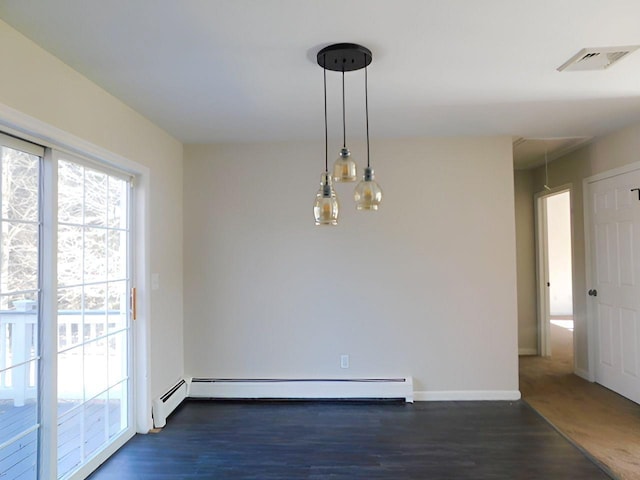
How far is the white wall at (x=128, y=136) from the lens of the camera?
6.04 ft

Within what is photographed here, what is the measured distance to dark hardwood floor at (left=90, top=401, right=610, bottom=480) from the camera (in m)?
2.41

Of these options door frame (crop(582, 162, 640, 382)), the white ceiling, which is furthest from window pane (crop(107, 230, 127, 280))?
door frame (crop(582, 162, 640, 382))

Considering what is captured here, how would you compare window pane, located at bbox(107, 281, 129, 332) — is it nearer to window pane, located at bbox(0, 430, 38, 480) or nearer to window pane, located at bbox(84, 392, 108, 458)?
window pane, located at bbox(84, 392, 108, 458)

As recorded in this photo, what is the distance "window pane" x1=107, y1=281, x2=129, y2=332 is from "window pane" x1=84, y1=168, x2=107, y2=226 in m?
0.47

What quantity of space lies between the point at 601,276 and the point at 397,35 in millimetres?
3360

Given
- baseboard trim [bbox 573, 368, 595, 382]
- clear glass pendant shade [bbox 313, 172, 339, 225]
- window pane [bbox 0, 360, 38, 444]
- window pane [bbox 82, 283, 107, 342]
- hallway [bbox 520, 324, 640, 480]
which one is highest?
clear glass pendant shade [bbox 313, 172, 339, 225]

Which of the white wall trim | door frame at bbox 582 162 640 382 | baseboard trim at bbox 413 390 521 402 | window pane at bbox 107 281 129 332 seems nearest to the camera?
window pane at bbox 107 281 129 332

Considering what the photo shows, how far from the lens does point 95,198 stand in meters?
2.57

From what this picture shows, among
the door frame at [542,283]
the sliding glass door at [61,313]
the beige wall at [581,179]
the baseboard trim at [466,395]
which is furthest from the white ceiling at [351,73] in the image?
the baseboard trim at [466,395]

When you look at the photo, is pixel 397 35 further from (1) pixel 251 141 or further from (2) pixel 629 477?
(2) pixel 629 477

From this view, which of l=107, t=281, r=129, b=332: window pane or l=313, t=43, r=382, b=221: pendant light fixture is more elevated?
l=313, t=43, r=382, b=221: pendant light fixture

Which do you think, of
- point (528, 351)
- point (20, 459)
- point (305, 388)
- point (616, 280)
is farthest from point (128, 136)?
point (528, 351)

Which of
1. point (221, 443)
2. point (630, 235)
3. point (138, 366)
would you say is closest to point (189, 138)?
point (138, 366)

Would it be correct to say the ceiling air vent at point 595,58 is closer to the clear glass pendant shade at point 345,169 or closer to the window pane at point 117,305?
the clear glass pendant shade at point 345,169
